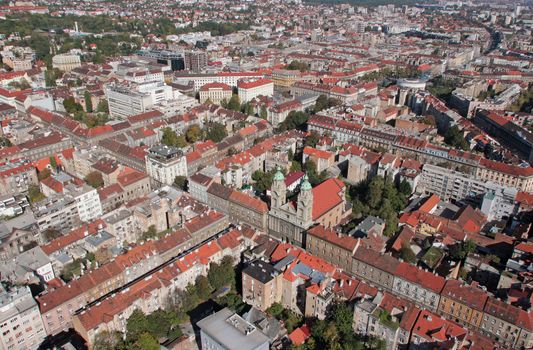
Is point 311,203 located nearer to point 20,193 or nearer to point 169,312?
point 169,312

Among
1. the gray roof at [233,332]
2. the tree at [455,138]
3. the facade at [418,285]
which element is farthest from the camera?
the tree at [455,138]

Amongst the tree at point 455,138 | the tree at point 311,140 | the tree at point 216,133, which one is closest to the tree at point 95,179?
the tree at point 216,133

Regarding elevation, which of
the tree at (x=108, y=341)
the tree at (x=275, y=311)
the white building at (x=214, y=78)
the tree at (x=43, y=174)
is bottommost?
the tree at (x=275, y=311)

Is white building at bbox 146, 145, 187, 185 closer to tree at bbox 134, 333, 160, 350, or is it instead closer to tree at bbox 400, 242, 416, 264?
tree at bbox 134, 333, 160, 350

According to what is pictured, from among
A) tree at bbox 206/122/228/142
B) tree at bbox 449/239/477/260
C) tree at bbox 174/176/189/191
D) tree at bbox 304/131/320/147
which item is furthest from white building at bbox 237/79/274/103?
tree at bbox 449/239/477/260

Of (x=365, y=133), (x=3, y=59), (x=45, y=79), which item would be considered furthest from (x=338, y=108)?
(x=3, y=59)

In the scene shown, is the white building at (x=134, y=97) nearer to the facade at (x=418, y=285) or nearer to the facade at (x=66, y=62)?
the facade at (x=66, y=62)
